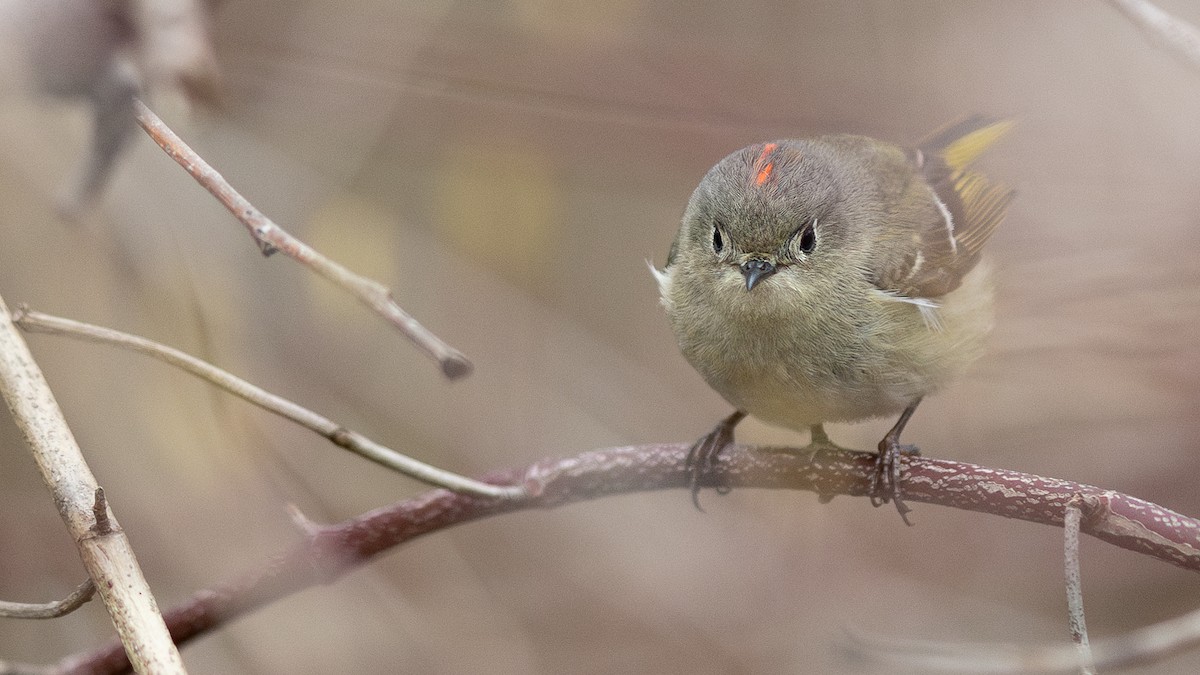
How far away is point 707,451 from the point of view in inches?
106

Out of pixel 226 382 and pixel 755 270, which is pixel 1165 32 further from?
pixel 226 382

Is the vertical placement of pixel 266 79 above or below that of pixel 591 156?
below

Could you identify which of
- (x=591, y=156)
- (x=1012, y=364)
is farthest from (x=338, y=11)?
(x=1012, y=364)

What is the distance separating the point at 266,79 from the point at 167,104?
1.11 metres

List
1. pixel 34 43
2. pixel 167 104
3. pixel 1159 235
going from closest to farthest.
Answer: pixel 34 43, pixel 167 104, pixel 1159 235

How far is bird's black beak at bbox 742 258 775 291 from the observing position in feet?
8.45

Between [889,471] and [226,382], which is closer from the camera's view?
[226,382]

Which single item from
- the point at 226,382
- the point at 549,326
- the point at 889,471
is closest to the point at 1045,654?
the point at 889,471

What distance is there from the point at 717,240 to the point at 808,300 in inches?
11.1

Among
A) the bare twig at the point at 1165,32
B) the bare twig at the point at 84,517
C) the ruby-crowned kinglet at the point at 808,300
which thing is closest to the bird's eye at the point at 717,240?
the ruby-crowned kinglet at the point at 808,300

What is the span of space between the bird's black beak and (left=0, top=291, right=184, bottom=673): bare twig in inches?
61.1

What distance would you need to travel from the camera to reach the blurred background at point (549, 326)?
10.4 feet

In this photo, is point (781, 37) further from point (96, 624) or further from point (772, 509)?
point (96, 624)

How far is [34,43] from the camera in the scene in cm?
250
